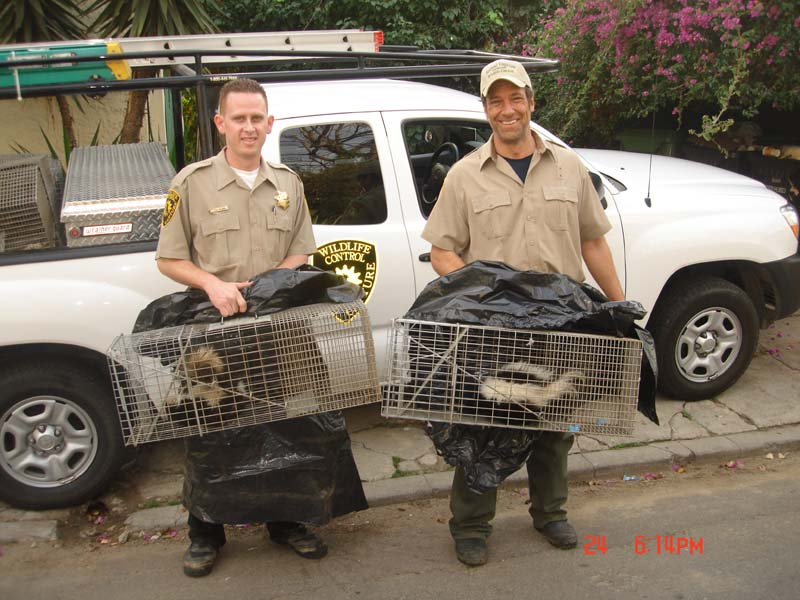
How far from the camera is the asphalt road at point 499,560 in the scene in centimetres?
341

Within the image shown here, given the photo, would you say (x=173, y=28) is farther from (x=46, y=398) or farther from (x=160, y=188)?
(x=46, y=398)

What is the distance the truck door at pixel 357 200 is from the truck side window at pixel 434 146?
0.20 metres

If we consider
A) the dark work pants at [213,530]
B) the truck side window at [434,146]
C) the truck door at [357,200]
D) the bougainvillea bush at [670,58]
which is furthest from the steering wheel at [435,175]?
the bougainvillea bush at [670,58]

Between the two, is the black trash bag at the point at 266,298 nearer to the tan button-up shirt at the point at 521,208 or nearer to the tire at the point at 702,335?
the tan button-up shirt at the point at 521,208

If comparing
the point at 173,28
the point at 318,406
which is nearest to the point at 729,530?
the point at 318,406

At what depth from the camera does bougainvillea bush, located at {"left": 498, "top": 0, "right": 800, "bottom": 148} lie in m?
6.11

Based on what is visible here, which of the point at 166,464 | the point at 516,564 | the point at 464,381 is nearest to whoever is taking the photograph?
the point at 464,381

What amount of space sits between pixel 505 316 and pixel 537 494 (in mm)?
1092

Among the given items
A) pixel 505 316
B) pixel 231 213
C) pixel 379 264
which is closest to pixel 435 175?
pixel 379 264

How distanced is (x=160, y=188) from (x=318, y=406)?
1.63m

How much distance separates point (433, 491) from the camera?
423 cm

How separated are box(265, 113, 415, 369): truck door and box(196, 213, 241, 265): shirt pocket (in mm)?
1004

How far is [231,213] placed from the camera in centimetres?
322

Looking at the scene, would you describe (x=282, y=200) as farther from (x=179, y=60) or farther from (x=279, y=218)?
(x=179, y=60)
